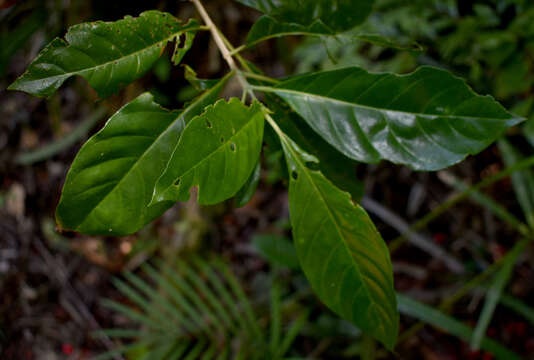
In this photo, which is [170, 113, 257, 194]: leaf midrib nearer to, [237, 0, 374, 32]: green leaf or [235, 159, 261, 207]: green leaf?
[235, 159, 261, 207]: green leaf

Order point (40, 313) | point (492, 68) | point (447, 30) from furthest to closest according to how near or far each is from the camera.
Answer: point (40, 313)
point (447, 30)
point (492, 68)

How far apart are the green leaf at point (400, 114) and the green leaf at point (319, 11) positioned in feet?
0.52

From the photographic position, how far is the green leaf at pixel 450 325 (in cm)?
138

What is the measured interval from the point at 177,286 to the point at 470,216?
1612mm

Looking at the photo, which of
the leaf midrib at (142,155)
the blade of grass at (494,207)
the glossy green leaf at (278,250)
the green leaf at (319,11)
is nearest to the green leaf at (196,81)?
the leaf midrib at (142,155)

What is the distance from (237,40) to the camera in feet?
7.13

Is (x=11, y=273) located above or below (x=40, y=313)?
above

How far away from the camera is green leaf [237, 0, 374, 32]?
721mm

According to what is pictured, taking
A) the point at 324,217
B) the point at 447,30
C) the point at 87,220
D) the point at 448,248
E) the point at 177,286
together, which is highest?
the point at 87,220

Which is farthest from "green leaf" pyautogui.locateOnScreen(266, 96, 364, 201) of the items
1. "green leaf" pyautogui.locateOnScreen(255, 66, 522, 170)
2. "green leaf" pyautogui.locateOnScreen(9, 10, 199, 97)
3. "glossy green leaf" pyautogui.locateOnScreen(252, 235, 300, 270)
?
"glossy green leaf" pyautogui.locateOnScreen(252, 235, 300, 270)

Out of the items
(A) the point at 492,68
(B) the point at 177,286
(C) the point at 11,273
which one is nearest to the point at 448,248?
(A) the point at 492,68

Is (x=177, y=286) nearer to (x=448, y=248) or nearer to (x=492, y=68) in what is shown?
(x=448, y=248)

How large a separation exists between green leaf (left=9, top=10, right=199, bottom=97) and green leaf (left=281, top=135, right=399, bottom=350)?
0.35 meters

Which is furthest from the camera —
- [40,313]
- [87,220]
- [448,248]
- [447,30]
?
[40,313]
